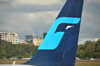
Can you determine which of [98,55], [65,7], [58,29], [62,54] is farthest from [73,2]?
[98,55]

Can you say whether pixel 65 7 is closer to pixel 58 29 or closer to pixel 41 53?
pixel 58 29

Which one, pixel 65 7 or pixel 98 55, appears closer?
pixel 65 7

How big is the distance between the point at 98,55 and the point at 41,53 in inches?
3419

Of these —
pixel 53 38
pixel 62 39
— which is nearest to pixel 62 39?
Answer: pixel 62 39

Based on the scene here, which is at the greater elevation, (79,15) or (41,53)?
(79,15)

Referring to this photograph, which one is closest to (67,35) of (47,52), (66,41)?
(66,41)

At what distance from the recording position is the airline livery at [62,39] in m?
16.1

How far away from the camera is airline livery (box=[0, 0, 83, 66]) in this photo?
52.7 feet

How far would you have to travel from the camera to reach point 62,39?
16203mm

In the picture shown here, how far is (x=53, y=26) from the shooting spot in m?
16.1

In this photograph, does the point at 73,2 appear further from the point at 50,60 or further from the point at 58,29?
the point at 50,60

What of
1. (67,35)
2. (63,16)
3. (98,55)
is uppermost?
(63,16)

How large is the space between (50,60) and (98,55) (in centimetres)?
8683

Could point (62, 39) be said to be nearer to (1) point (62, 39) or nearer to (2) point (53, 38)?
(1) point (62, 39)
